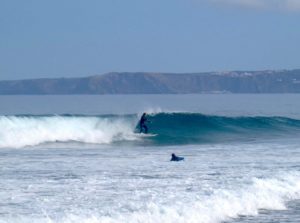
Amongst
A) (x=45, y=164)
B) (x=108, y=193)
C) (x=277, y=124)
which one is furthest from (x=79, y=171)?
(x=277, y=124)

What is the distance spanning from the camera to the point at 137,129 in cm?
3400

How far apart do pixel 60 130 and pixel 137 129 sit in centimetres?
404

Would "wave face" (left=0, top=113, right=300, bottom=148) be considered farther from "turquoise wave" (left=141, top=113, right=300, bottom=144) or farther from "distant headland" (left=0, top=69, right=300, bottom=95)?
"distant headland" (left=0, top=69, right=300, bottom=95)

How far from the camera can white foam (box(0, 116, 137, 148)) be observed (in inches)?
1079

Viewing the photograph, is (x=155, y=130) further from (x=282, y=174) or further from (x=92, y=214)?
(x=92, y=214)

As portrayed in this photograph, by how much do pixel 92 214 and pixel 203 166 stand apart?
685 centimetres

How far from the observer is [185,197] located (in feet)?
40.5

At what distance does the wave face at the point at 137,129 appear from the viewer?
29092 millimetres

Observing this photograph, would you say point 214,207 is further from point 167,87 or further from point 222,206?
point 167,87

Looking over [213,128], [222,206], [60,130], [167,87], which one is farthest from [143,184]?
[167,87]

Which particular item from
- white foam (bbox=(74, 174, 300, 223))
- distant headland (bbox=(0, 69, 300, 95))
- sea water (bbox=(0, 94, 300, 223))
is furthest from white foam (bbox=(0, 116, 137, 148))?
distant headland (bbox=(0, 69, 300, 95))

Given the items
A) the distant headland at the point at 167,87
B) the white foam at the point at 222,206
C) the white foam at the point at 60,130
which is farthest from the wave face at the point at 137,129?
the distant headland at the point at 167,87

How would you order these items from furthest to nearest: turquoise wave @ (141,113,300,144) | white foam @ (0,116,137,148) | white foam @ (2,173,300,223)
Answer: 1. turquoise wave @ (141,113,300,144)
2. white foam @ (0,116,137,148)
3. white foam @ (2,173,300,223)

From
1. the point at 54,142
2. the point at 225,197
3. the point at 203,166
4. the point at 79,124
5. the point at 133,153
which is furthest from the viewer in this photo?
the point at 79,124
